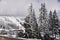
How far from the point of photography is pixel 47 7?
6.83 feet

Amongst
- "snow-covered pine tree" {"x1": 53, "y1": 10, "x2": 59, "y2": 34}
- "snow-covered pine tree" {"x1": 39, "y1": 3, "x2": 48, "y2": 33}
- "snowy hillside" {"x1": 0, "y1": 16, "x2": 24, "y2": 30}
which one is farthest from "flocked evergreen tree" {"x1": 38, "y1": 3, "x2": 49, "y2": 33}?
"snowy hillside" {"x1": 0, "y1": 16, "x2": 24, "y2": 30}

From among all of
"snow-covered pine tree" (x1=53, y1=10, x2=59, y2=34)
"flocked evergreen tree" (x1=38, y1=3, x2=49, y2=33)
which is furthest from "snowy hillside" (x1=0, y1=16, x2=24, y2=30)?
"snow-covered pine tree" (x1=53, y1=10, x2=59, y2=34)

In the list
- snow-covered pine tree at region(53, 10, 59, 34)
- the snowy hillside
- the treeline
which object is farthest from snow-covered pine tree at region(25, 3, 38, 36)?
snow-covered pine tree at region(53, 10, 59, 34)

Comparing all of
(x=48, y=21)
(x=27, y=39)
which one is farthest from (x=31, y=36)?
(x=48, y=21)

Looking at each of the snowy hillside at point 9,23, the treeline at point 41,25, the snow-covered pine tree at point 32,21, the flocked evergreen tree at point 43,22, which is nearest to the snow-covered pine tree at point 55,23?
the treeline at point 41,25

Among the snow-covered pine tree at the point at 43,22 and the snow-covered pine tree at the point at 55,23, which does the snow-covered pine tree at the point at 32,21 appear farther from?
the snow-covered pine tree at the point at 55,23

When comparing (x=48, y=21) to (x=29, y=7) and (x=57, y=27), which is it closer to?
(x=57, y=27)

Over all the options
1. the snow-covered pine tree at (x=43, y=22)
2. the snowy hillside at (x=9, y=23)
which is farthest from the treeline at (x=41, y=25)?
the snowy hillside at (x=9, y=23)

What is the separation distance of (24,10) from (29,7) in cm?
10

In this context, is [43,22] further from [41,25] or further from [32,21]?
[32,21]

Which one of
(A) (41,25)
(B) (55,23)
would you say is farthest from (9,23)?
(B) (55,23)

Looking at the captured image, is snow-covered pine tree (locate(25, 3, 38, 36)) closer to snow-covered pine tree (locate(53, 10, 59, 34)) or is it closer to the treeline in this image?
the treeline

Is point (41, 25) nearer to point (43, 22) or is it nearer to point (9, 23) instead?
point (43, 22)

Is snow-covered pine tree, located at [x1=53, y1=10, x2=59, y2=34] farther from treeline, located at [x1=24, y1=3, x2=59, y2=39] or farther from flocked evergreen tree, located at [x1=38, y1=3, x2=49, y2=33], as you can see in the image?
flocked evergreen tree, located at [x1=38, y1=3, x2=49, y2=33]
